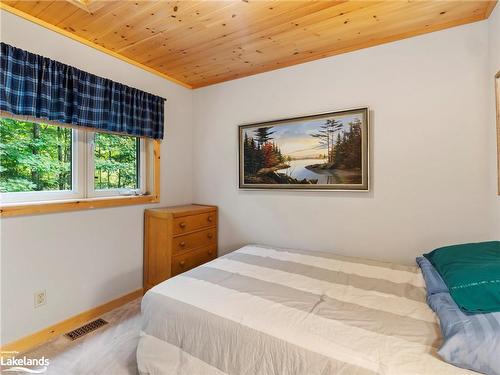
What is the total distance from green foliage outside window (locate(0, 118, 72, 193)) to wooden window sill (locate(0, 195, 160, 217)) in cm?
18

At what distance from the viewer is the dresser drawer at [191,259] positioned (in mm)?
2484

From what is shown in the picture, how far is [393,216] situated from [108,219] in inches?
97.7

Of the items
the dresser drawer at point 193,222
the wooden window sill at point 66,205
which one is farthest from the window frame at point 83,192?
the dresser drawer at point 193,222

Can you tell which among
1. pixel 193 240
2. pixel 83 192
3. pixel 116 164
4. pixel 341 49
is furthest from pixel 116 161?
pixel 341 49

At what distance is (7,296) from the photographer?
172cm

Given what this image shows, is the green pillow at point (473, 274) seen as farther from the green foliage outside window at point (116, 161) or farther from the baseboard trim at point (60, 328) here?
the green foliage outside window at point (116, 161)

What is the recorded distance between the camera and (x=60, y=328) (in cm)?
198

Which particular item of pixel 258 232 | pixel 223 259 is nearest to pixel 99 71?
pixel 223 259

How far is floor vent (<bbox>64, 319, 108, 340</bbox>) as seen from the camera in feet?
6.38

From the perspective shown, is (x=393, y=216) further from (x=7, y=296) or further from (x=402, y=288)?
(x=7, y=296)

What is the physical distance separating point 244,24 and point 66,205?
1947 millimetres

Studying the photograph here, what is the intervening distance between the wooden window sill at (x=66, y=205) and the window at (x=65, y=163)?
112mm

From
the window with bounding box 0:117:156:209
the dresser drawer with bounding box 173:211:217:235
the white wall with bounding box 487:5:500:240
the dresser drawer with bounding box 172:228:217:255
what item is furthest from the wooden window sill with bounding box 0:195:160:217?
the white wall with bounding box 487:5:500:240

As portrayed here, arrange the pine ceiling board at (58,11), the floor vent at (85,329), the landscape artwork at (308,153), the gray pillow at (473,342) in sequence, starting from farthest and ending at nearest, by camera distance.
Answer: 1. the landscape artwork at (308,153)
2. the floor vent at (85,329)
3. the pine ceiling board at (58,11)
4. the gray pillow at (473,342)
